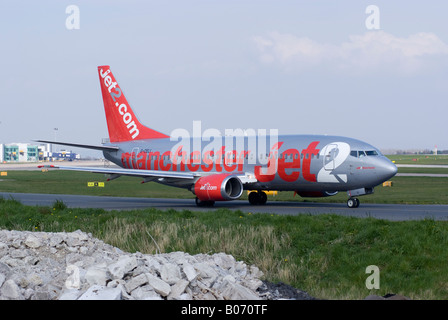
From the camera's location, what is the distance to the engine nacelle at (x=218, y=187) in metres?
33.3

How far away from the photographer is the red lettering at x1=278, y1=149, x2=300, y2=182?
33.5m

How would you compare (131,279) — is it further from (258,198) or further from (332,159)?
(258,198)

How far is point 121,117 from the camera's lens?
140 ft

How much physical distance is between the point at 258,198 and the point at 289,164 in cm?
385

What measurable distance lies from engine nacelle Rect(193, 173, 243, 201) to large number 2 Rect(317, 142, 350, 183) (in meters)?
4.55

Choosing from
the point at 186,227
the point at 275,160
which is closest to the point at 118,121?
the point at 275,160

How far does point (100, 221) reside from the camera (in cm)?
2258

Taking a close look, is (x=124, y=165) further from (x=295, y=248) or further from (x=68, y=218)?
(x=295, y=248)

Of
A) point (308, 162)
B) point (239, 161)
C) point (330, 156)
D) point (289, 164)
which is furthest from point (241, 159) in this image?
point (330, 156)

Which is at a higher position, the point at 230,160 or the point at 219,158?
the point at 219,158

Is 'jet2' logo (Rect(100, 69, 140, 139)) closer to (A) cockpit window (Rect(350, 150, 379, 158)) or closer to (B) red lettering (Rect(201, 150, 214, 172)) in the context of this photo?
(B) red lettering (Rect(201, 150, 214, 172))

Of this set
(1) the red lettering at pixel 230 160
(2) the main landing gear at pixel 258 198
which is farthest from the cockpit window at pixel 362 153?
(1) the red lettering at pixel 230 160

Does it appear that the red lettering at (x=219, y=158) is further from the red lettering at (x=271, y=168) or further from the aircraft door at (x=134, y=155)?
the aircraft door at (x=134, y=155)

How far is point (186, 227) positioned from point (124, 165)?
23.2 metres
